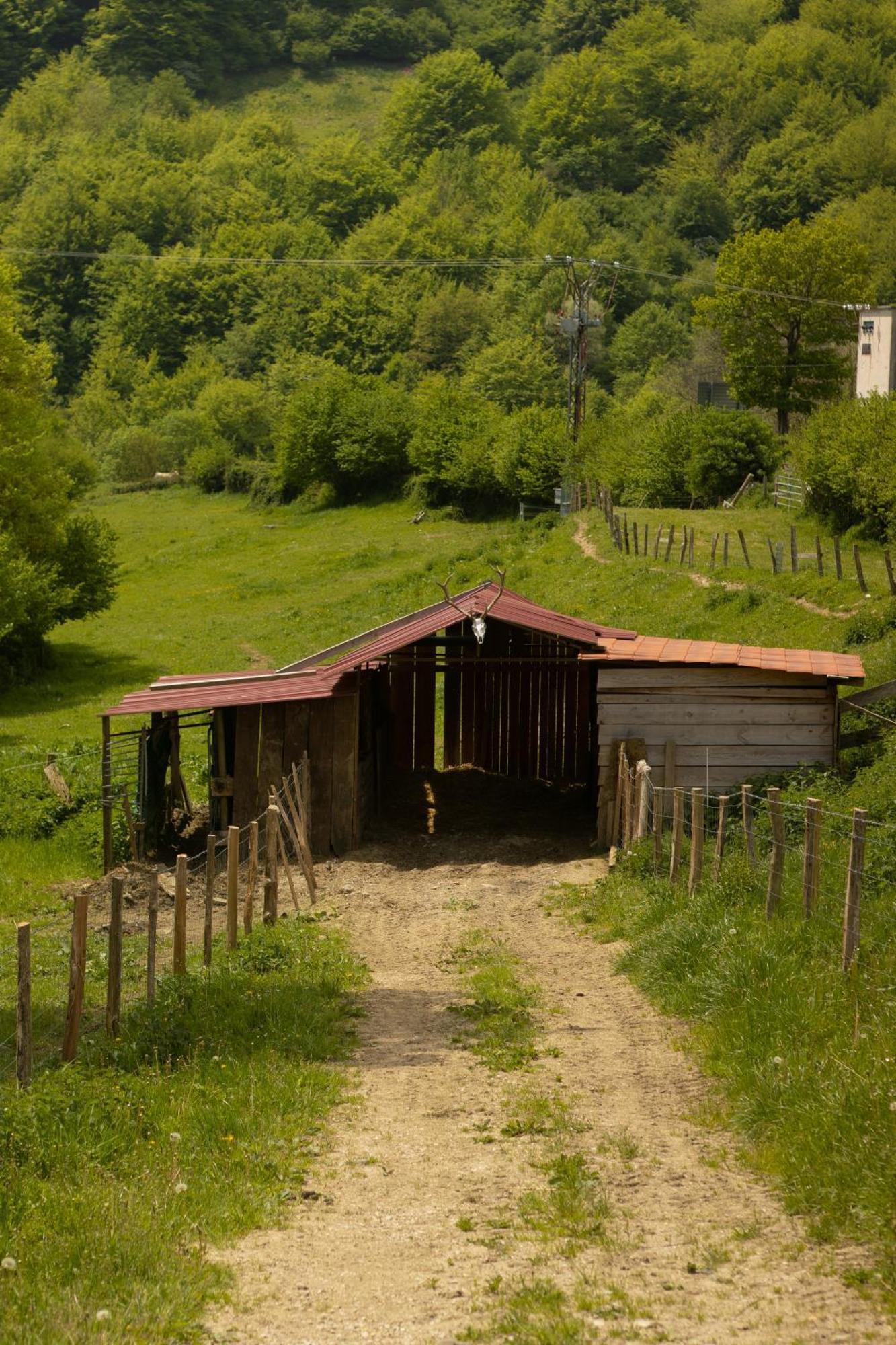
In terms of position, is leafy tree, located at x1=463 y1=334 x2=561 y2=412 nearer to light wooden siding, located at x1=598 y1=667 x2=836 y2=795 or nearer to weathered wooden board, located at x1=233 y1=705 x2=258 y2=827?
weathered wooden board, located at x1=233 y1=705 x2=258 y2=827

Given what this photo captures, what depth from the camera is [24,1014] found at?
387 inches

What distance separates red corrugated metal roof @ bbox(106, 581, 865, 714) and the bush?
2059 inches

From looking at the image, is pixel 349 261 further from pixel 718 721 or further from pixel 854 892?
pixel 854 892

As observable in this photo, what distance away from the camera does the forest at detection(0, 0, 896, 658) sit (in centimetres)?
5247

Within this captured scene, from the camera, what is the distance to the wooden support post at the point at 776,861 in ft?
42.3

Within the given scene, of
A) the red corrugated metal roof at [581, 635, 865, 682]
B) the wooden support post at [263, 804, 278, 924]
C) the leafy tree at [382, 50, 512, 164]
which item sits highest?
the leafy tree at [382, 50, 512, 164]

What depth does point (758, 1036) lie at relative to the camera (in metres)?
10.5

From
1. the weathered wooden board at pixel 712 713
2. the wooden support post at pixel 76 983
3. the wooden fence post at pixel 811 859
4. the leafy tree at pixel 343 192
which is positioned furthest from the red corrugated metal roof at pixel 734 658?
the leafy tree at pixel 343 192

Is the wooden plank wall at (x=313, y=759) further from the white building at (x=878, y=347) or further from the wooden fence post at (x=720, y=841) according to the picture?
the white building at (x=878, y=347)

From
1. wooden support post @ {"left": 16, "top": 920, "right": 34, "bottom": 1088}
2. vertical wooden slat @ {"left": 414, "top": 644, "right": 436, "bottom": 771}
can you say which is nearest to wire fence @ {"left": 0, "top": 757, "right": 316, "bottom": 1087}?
wooden support post @ {"left": 16, "top": 920, "right": 34, "bottom": 1088}

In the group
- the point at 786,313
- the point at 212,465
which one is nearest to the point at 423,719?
the point at 786,313

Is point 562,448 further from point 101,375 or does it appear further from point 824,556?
point 101,375

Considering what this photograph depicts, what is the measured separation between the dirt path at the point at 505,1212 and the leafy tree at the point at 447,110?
16127 cm

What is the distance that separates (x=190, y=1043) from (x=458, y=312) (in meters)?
103
